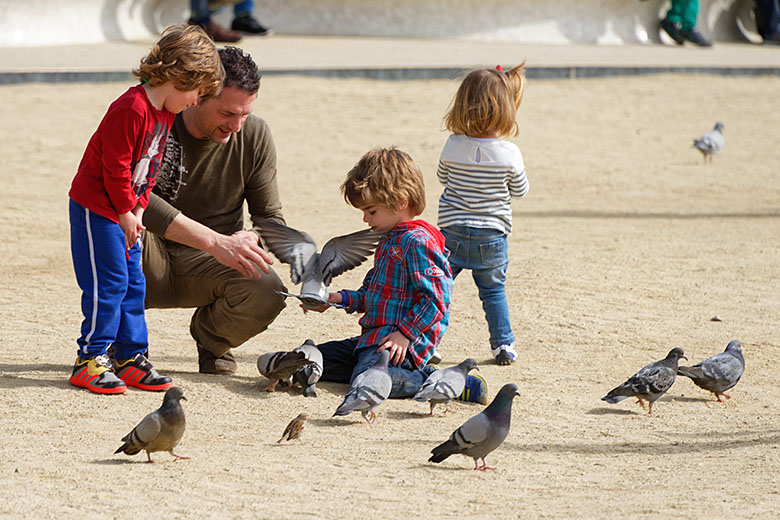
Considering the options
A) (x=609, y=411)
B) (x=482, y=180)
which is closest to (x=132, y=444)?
(x=609, y=411)

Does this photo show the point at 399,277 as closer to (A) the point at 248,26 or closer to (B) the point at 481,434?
(B) the point at 481,434

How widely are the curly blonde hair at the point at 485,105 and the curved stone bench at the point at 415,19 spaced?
13740mm

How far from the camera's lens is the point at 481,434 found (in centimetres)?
431

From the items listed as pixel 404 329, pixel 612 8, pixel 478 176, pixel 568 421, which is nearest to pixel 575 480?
pixel 568 421

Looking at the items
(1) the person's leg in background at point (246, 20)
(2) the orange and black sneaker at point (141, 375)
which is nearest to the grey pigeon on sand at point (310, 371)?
(2) the orange and black sneaker at point (141, 375)

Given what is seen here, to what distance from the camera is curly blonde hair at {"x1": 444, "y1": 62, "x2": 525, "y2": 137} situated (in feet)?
19.7

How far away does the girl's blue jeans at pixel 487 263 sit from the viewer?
240 inches

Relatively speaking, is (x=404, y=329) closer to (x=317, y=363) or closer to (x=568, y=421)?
(x=317, y=363)

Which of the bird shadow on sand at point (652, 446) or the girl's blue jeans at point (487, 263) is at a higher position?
the girl's blue jeans at point (487, 263)

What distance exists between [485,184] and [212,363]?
68.7 inches

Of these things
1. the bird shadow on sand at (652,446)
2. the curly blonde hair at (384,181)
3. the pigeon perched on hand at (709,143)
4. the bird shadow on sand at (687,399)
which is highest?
the curly blonde hair at (384,181)

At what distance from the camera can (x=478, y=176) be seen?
6.12 metres

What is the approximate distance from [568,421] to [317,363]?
1.20 m

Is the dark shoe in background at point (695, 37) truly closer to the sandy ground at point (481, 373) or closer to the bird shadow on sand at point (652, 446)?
the sandy ground at point (481, 373)
